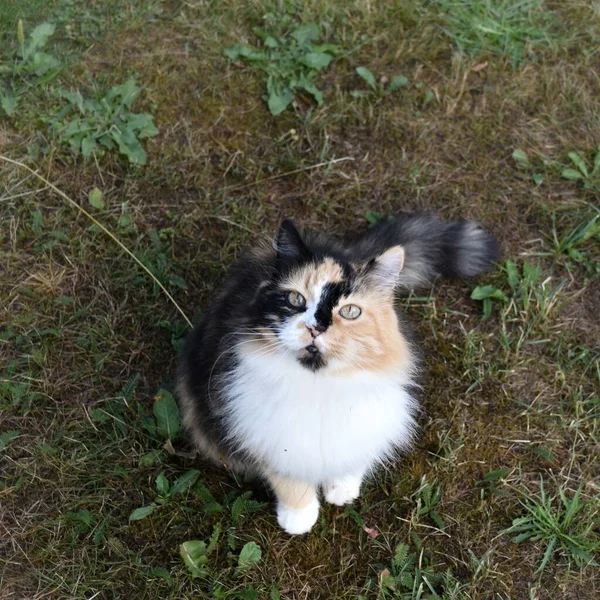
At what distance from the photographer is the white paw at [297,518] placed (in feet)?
7.54

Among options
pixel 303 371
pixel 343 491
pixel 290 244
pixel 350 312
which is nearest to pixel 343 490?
pixel 343 491

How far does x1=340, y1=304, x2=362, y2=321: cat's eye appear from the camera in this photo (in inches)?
Answer: 70.7

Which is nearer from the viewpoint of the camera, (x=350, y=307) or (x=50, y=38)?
(x=350, y=307)

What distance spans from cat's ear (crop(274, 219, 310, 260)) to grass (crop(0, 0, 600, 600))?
3.10ft

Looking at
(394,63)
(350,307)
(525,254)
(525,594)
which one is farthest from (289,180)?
(525,594)

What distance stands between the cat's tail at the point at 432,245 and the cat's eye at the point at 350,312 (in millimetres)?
662

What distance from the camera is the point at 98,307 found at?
9.26 ft

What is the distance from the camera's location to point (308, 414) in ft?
6.28

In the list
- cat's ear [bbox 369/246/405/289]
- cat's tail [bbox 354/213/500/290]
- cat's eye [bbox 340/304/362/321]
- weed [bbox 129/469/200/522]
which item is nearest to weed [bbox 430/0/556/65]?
cat's tail [bbox 354/213/500/290]

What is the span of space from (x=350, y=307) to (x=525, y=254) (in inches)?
60.0

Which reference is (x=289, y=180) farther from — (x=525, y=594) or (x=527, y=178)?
(x=525, y=594)

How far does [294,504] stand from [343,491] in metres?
0.22

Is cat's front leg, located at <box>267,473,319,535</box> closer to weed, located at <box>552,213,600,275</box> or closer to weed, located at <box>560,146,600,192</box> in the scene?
weed, located at <box>552,213,600,275</box>

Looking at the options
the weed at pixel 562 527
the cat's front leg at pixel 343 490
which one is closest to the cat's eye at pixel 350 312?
the cat's front leg at pixel 343 490
